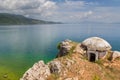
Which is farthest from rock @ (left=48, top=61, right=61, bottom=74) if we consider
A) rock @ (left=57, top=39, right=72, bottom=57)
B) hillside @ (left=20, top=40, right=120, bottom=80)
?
rock @ (left=57, top=39, right=72, bottom=57)

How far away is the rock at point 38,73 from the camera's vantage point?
42.5m

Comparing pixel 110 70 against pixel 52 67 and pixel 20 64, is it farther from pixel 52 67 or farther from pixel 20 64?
pixel 20 64

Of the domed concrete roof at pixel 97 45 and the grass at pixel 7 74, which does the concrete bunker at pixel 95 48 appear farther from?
the grass at pixel 7 74

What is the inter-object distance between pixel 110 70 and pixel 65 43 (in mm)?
15895

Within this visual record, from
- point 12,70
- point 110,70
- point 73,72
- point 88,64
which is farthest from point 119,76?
point 12,70

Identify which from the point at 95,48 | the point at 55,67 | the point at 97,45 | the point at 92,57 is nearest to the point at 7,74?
the point at 92,57

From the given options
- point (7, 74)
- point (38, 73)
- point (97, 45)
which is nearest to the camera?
point (38, 73)

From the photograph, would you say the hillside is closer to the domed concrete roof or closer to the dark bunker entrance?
the dark bunker entrance

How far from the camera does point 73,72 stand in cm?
4397

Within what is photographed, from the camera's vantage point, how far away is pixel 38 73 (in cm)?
4312

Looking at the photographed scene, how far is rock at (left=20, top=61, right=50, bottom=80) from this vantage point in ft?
139

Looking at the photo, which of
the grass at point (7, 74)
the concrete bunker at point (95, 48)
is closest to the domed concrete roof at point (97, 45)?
the concrete bunker at point (95, 48)

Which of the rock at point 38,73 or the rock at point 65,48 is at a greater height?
the rock at point 65,48

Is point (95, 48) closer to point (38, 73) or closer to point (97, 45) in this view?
point (97, 45)
